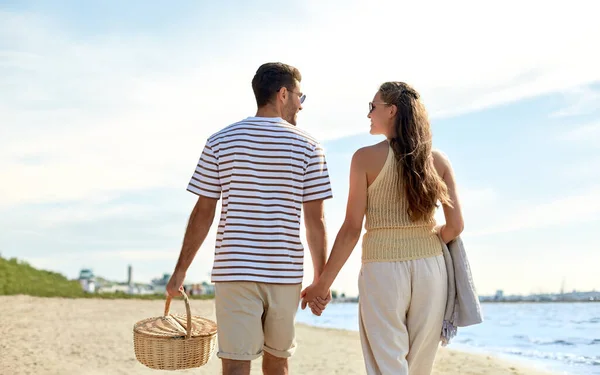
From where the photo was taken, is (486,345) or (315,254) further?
(486,345)

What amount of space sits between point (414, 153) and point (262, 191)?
2.84 ft

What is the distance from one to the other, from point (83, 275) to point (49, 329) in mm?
41353

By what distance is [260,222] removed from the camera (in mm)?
3734

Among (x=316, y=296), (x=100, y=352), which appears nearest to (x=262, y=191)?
(x=316, y=296)

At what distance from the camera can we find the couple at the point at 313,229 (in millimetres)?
3736

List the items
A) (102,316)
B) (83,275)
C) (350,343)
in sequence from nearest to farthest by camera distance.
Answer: (350,343) → (102,316) → (83,275)

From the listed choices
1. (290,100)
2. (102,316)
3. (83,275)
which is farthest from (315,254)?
(83,275)

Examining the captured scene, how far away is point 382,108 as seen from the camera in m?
3.91

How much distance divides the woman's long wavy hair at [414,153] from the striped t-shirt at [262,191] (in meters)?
0.46

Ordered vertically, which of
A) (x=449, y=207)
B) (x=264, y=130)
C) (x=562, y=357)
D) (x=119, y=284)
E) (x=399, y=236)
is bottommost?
(x=562, y=357)

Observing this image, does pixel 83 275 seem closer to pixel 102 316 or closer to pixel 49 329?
pixel 102 316

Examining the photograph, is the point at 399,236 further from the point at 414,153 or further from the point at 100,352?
the point at 100,352

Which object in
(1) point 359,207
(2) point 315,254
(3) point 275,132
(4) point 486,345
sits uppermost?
(3) point 275,132

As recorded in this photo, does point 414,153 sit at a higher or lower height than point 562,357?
higher
